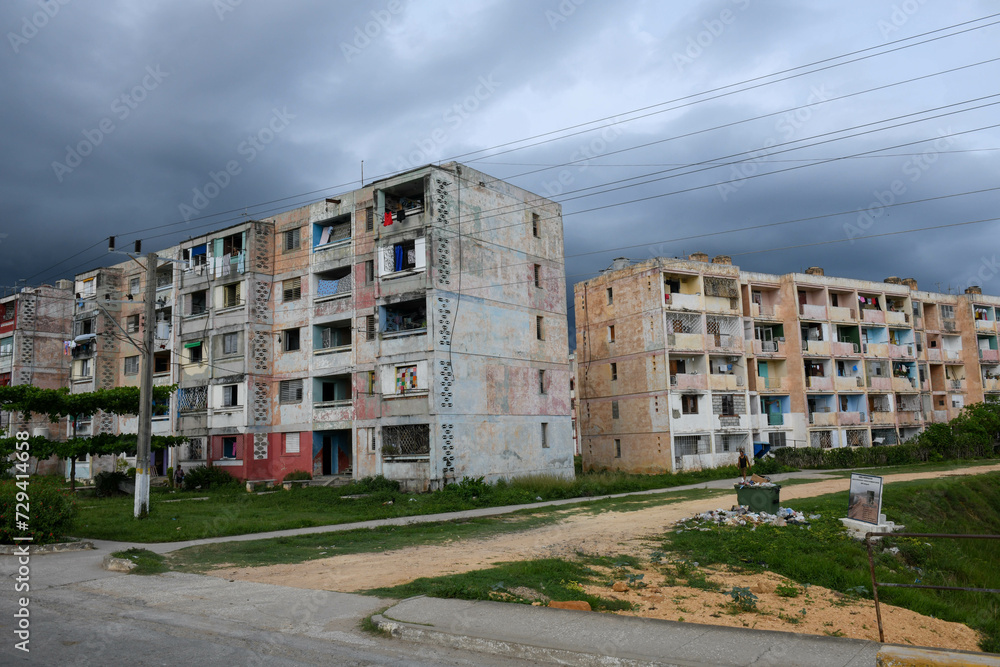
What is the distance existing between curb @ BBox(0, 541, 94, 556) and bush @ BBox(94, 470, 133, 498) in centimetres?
1950

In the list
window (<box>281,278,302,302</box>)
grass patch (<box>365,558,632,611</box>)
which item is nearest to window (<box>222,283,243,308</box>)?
window (<box>281,278,302,302</box>)

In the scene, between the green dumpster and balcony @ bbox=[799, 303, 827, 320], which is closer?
the green dumpster

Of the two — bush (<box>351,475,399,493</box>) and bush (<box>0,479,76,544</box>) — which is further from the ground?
bush (<box>0,479,76,544</box>)

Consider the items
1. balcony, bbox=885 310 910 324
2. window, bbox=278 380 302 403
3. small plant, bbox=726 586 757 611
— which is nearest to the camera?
small plant, bbox=726 586 757 611

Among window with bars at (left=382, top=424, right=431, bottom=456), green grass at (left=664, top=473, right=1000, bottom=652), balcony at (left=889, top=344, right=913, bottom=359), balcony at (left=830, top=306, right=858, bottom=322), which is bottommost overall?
green grass at (left=664, top=473, right=1000, bottom=652)

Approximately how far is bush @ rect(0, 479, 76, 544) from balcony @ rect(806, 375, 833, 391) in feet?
149

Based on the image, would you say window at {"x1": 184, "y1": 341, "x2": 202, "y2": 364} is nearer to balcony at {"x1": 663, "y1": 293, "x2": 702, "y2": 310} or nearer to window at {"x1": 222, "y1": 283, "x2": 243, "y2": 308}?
window at {"x1": 222, "y1": 283, "x2": 243, "y2": 308}

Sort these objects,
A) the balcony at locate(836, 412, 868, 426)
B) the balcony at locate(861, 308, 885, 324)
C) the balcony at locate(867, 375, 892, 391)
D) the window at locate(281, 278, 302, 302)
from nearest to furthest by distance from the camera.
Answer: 1. the window at locate(281, 278, 302, 302)
2. the balcony at locate(836, 412, 868, 426)
3. the balcony at locate(867, 375, 892, 391)
4. the balcony at locate(861, 308, 885, 324)

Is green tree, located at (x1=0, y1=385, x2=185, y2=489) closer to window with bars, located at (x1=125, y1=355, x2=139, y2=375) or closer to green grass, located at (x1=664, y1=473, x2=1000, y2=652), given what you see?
window with bars, located at (x1=125, y1=355, x2=139, y2=375)

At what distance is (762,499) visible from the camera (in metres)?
19.3

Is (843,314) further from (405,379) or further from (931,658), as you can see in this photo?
(931,658)

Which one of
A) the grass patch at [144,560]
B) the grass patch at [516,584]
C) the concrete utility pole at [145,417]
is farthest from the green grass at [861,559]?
the concrete utility pole at [145,417]

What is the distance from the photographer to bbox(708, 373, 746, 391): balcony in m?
44.7

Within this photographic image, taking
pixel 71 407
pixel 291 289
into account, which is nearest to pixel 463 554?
pixel 71 407
